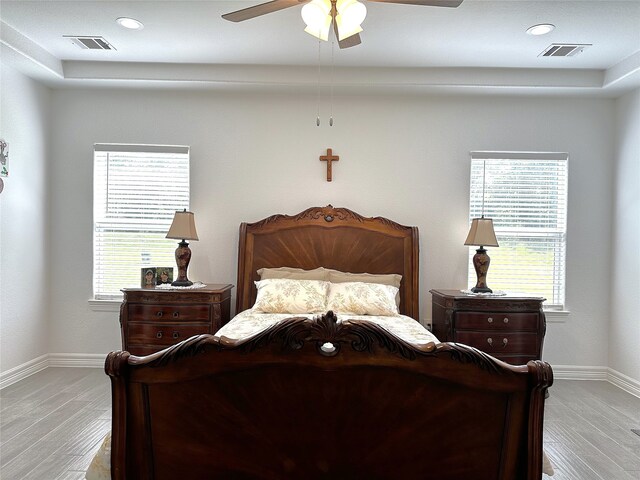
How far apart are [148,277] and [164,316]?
1.79 feet

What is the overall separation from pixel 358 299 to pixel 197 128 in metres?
2.40

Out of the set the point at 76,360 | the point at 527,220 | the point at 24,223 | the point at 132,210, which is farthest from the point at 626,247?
the point at 24,223

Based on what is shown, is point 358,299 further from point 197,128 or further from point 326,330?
point 197,128

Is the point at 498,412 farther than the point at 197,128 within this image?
No

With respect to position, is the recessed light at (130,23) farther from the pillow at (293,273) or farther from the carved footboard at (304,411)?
the carved footboard at (304,411)

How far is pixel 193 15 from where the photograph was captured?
3.11m

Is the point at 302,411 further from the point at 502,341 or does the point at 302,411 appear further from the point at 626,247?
the point at 626,247

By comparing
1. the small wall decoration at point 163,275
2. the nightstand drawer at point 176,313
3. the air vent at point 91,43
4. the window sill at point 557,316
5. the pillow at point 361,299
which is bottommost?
the window sill at point 557,316

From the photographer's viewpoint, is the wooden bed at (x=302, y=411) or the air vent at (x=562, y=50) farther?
the air vent at (x=562, y=50)

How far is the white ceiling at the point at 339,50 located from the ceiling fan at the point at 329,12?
0.86 metres

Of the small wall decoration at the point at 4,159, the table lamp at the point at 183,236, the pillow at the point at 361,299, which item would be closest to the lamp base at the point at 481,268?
the pillow at the point at 361,299

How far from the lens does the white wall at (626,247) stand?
12.8 ft

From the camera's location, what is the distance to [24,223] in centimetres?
397

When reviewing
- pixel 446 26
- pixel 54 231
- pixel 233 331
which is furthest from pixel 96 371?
pixel 446 26
